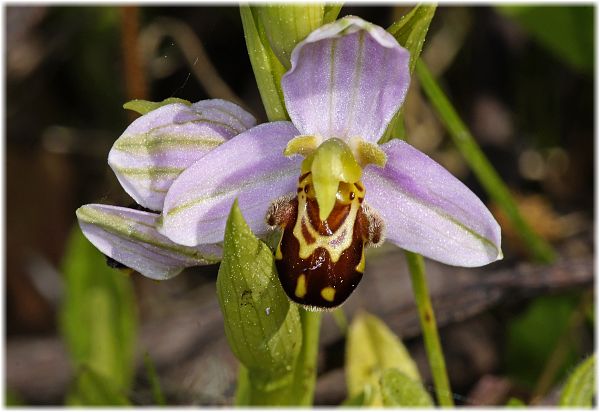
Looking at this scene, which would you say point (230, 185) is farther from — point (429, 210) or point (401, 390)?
point (401, 390)

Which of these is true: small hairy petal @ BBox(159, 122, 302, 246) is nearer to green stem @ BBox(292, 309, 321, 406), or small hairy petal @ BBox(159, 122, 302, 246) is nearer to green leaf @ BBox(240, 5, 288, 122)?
green leaf @ BBox(240, 5, 288, 122)

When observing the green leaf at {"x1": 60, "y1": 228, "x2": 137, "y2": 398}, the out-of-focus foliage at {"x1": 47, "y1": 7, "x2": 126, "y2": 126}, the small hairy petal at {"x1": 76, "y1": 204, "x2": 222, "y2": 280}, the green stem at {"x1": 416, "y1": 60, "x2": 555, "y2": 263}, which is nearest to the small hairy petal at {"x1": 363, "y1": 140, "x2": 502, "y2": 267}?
the small hairy petal at {"x1": 76, "y1": 204, "x2": 222, "y2": 280}

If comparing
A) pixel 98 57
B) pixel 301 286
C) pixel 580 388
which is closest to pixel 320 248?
pixel 301 286

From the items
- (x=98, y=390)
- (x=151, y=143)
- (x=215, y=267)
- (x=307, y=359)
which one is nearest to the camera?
(x=151, y=143)

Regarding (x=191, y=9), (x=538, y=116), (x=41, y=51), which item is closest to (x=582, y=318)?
(x=538, y=116)

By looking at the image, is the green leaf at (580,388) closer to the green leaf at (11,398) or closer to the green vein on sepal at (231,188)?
the green vein on sepal at (231,188)

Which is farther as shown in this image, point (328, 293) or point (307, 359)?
point (307, 359)

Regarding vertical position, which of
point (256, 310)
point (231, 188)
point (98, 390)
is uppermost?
point (231, 188)

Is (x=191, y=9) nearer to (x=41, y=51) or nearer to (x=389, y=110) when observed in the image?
(x=41, y=51)
